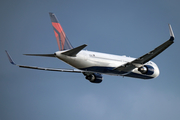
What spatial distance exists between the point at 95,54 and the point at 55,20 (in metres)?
7.00

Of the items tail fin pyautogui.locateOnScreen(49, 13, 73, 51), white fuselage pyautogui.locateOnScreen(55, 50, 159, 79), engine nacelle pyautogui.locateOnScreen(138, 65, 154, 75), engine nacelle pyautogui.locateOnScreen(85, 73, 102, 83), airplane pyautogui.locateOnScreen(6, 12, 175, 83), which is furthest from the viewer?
engine nacelle pyautogui.locateOnScreen(85, 73, 102, 83)

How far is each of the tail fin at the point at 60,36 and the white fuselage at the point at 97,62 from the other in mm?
2692

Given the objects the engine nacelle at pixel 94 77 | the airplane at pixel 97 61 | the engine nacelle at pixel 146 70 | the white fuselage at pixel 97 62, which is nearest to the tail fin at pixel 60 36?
the airplane at pixel 97 61

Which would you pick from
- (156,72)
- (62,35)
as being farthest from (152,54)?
(62,35)

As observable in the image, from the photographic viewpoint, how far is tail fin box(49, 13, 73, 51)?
36688 mm

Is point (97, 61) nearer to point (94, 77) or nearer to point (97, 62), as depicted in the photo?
point (97, 62)

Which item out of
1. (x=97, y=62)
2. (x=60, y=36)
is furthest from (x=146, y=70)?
(x=60, y=36)

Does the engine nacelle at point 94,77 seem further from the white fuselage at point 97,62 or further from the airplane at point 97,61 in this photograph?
the white fuselage at point 97,62

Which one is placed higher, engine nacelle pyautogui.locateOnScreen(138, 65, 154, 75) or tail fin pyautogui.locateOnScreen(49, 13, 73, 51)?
tail fin pyautogui.locateOnScreen(49, 13, 73, 51)

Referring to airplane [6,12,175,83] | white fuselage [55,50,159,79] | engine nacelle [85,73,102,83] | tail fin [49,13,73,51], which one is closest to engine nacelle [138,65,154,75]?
airplane [6,12,175,83]

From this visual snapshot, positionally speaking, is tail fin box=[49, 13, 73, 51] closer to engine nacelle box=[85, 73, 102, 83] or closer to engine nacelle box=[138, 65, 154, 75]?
engine nacelle box=[85, 73, 102, 83]

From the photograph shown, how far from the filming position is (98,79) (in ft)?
135

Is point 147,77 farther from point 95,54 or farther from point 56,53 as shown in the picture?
point 56,53

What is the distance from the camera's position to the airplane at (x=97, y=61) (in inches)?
1337
